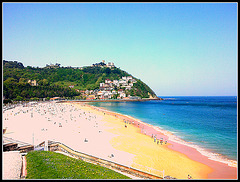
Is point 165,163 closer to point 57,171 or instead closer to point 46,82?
point 57,171

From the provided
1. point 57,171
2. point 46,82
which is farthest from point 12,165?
point 46,82

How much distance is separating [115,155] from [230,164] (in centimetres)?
1109

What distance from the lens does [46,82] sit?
125 meters

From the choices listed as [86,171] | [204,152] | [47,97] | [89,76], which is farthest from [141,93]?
[86,171]

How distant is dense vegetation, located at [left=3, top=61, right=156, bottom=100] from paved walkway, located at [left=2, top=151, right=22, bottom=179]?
73.8 metres

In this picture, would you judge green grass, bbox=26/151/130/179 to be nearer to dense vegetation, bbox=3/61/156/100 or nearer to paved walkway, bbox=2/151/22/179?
paved walkway, bbox=2/151/22/179

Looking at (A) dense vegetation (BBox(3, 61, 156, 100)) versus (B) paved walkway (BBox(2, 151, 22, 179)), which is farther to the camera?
(A) dense vegetation (BBox(3, 61, 156, 100))

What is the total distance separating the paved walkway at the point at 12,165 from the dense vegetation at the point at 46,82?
7381cm

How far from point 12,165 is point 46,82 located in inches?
5047

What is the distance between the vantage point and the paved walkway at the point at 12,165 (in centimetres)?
794

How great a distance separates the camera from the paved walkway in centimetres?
794

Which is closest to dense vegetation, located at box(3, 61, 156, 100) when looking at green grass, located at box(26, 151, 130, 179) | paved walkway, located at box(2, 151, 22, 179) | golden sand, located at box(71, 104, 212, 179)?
paved walkway, located at box(2, 151, 22, 179)

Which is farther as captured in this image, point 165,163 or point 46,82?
point 46,82

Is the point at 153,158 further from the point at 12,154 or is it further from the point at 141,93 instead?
the point at 141,93
